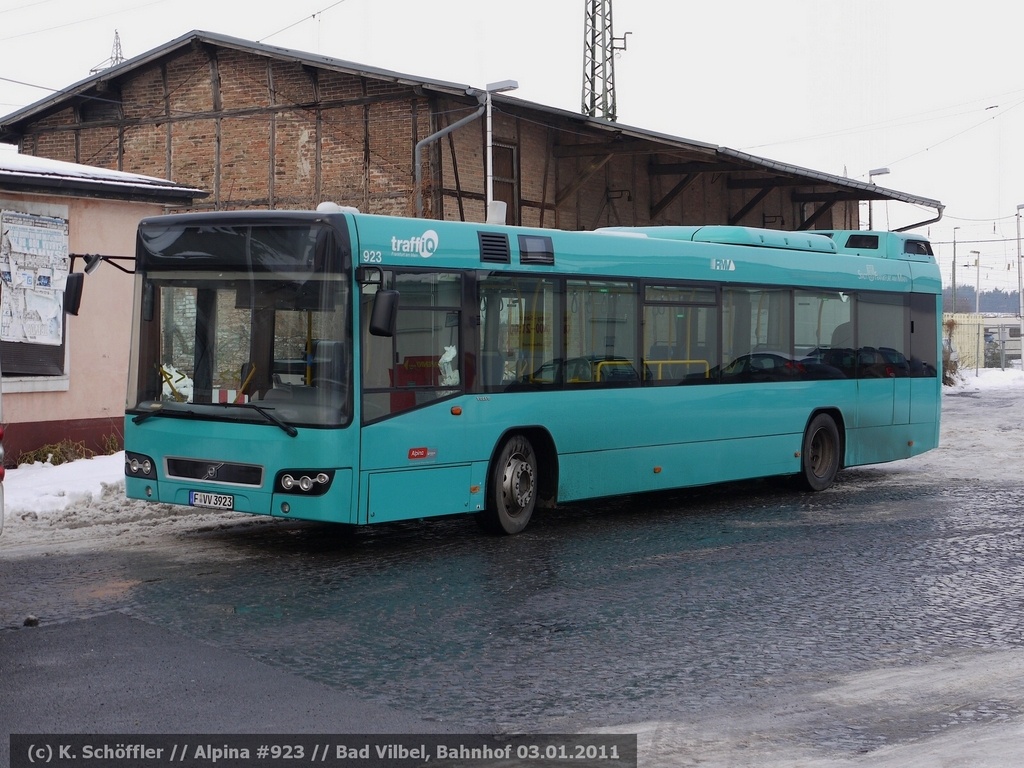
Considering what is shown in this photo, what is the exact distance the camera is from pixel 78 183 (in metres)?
16.0

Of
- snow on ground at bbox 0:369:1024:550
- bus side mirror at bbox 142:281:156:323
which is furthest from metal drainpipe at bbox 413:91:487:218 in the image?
bus side mirror at bbox 142:281:156:323

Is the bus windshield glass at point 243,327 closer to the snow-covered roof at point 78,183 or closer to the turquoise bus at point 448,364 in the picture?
the turquoise bus at point 448,364

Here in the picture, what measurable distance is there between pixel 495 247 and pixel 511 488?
6.85 feet

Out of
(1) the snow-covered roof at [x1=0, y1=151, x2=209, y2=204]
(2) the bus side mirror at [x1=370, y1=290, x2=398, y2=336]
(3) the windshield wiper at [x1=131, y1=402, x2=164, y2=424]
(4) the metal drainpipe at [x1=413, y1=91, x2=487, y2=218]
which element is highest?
(4) the metal drainpipe at [x1=413, y1=91, x2=487, y2=218]

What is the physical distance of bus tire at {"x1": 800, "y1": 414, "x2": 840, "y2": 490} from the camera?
593 inches

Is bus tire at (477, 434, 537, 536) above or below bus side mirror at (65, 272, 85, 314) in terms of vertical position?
below

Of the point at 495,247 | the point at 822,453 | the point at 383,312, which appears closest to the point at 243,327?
the point at 383,312

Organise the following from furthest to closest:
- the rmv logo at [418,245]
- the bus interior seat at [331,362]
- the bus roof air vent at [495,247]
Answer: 1. the bus roof air vent at [495,247]
2. the rmv logo at [418,245]
3. the bus interior seat at [331,362]

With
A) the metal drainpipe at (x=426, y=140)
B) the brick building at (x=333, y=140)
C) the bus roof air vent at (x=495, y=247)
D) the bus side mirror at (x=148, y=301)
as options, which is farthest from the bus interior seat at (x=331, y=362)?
the brick building at (x=333, y=140)

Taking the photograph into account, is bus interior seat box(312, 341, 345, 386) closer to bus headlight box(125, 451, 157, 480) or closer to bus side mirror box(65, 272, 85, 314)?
bus headlight box(125, 451, 157, 480)

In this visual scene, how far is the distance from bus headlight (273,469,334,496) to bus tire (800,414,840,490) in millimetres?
7199

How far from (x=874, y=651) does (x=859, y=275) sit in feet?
30.2

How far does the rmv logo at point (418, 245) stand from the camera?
1020 cm

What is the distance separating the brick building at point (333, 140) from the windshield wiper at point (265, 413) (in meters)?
15.2
